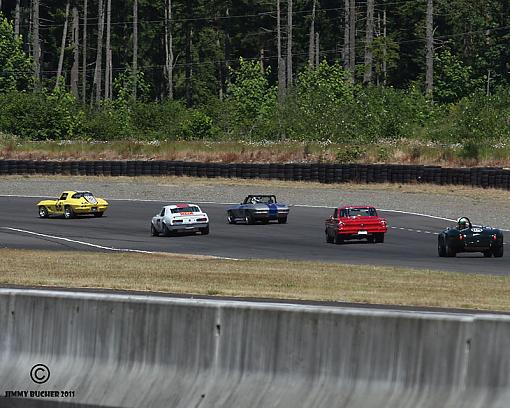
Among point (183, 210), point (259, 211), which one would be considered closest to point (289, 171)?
point (259, 211)

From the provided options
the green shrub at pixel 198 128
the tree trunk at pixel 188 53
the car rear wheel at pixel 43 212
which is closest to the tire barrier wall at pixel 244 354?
the car rear wheel at pixel 43 212

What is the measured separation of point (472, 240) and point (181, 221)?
484 inches

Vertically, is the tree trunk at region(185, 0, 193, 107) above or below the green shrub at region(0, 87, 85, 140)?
above

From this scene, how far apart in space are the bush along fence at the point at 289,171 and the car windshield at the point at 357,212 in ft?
41.1

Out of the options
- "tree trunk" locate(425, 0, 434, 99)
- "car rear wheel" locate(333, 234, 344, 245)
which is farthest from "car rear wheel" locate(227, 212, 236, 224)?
"tree trunk" locate(425, 0, 434, 99)

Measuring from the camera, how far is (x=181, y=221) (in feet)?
131

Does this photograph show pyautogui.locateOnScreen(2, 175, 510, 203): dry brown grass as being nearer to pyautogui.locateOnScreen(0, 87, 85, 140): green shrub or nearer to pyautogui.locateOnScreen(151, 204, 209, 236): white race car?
pyautogui.locateOnScreen(151, 204, 209, 236): white race car

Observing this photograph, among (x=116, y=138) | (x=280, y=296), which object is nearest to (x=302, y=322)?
(x=280, y=296)

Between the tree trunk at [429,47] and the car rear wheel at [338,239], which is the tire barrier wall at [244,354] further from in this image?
the tree trunk at [429,47]

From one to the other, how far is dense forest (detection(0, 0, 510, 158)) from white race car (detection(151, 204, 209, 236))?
24129 mm

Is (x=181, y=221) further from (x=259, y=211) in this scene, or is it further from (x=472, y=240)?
(x=472, y=240)

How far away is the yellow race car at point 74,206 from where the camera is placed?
46.9 meters
